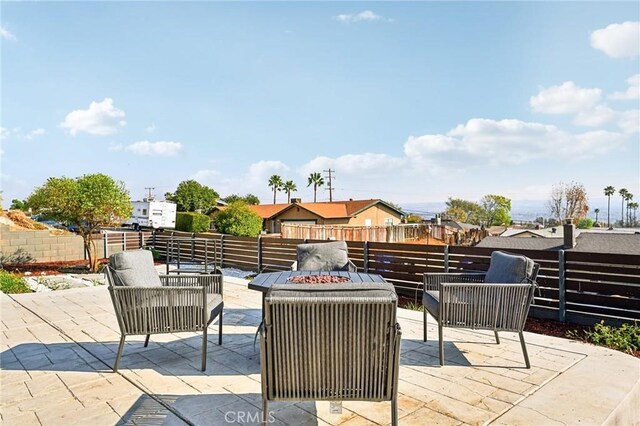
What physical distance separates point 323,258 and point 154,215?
71.5 ft

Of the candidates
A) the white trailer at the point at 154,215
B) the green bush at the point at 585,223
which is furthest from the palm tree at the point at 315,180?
the green bush at the point at 585,223

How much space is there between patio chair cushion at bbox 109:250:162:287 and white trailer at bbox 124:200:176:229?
69.4ft

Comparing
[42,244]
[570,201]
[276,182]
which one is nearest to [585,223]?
[570,201]

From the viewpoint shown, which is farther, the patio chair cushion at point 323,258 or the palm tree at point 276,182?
the palm tree at point 276,182

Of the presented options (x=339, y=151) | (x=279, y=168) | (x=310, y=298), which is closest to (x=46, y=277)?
(x=310, y=298)

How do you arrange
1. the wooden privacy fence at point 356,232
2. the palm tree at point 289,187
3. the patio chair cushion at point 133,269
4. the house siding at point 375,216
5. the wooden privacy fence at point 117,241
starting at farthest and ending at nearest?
1. the palm tree at point 289,187
2. the house siding at point 375,216
3. the wooden privacy fence at point 356,232
4. the wooden privacy fence at point 117,241
5. the patio chair cushion at point 133,269

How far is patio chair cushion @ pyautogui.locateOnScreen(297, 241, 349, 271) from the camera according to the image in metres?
4.36

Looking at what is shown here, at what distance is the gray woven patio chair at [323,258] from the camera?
14.3ft

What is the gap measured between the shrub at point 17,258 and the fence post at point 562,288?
1237 cm

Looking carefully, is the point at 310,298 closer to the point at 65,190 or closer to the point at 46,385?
the point at 46,385

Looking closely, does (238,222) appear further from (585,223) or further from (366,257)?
(585,223)

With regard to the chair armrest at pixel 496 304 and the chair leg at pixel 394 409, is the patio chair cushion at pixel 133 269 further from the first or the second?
the chair armrest at pixel 496 304

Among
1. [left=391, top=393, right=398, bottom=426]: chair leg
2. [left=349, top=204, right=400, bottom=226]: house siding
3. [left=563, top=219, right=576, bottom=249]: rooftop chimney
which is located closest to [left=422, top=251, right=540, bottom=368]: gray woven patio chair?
[left=391, top=393, right=398, bottom=426]: chair leg

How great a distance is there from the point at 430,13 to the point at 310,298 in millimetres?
7855
